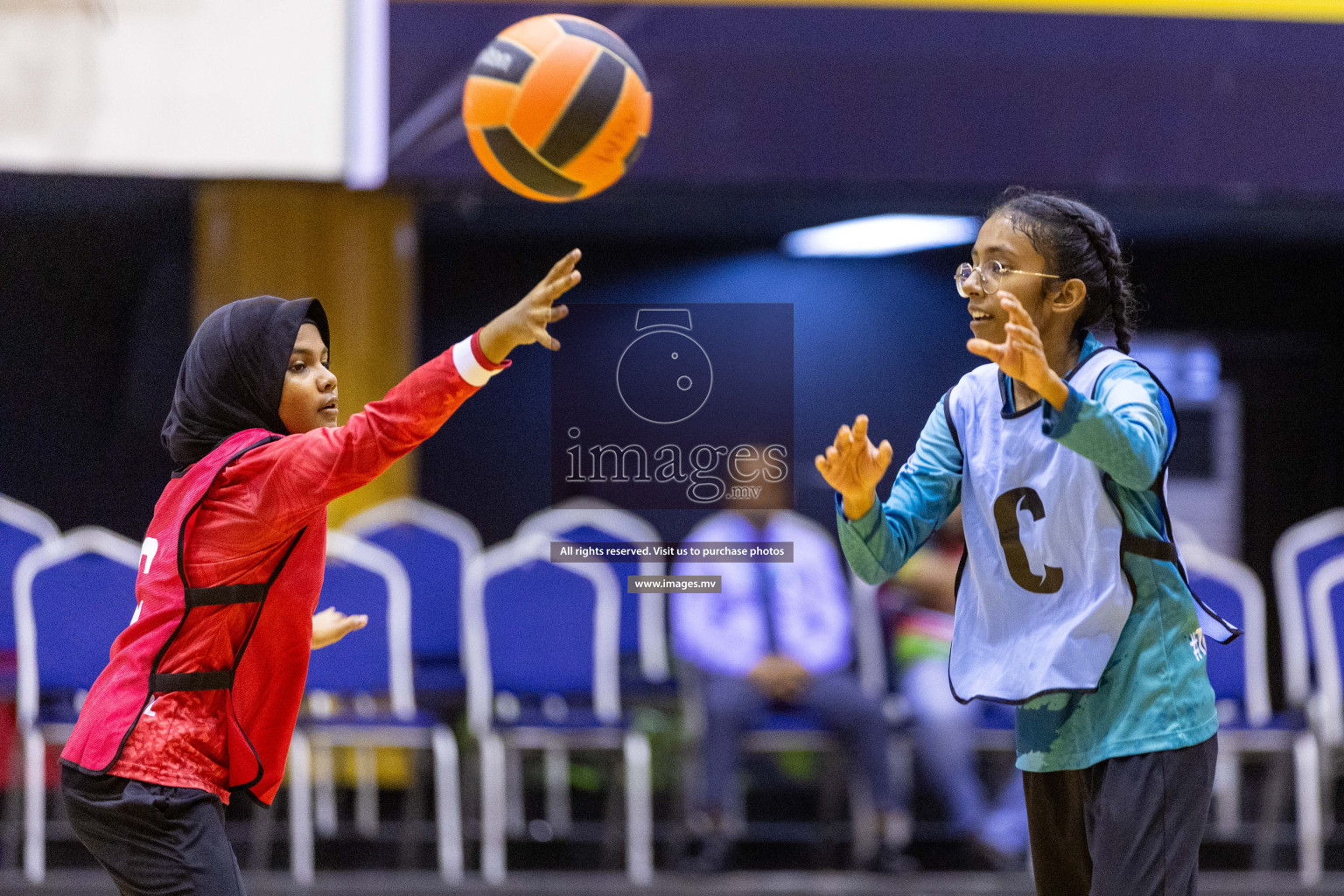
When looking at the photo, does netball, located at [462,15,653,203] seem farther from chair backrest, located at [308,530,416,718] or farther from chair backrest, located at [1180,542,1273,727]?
chair backrest, located at [1180,542,1273,727]

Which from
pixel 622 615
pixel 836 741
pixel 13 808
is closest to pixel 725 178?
pixel 622 615

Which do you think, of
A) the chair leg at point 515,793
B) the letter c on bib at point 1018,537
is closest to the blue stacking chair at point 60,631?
the chair leg at point 515,793

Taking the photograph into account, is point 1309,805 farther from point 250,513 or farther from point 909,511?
point 250,513

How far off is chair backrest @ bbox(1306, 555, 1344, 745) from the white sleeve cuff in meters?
3.76

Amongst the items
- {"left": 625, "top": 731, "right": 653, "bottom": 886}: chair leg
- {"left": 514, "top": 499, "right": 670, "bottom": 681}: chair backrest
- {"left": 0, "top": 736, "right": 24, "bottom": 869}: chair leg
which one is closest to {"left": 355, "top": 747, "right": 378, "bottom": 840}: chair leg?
{"left": 625, "top": 731, "right": 653, "bottom": 886}: chair leg

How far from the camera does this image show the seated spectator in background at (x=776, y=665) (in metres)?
4.16

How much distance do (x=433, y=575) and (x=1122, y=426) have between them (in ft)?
10.2

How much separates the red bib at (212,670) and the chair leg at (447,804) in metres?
2.20

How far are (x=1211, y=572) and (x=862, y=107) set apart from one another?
84.2 inches

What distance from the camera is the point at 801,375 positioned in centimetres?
359

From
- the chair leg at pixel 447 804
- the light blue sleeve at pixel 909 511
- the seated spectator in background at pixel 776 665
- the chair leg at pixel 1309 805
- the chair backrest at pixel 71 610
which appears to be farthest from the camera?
the chair leg at pixel 1309 805

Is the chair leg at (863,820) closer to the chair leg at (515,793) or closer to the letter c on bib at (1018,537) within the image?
the chair leg at (515,793)

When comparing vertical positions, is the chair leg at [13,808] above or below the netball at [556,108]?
below

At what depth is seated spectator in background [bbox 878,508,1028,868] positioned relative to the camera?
441 cm
